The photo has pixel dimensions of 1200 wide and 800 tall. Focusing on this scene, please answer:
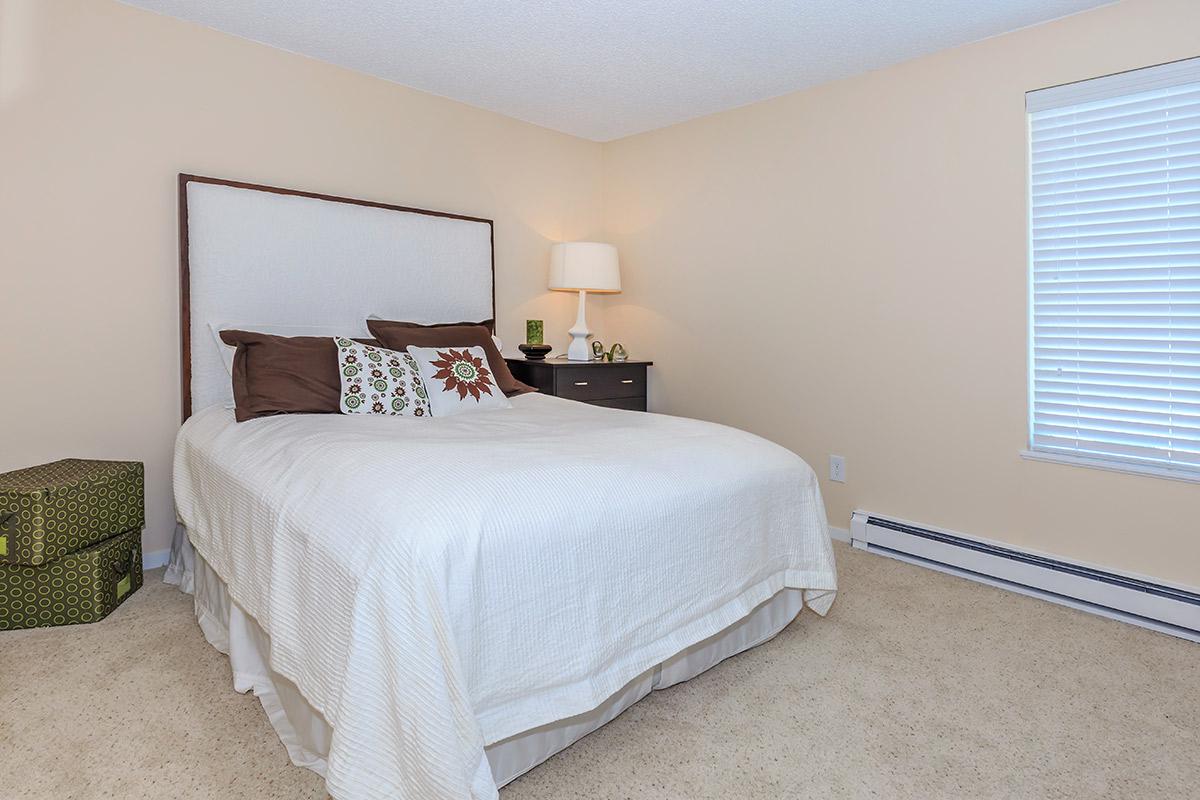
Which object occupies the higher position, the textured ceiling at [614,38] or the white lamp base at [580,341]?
the textured ceiling at [614,38]

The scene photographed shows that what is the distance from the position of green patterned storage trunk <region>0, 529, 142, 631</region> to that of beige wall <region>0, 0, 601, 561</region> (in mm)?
499

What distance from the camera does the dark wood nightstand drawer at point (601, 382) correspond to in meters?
3.69

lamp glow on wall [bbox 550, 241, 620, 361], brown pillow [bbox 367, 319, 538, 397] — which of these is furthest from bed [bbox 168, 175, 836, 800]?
lamp glow on wall [bbox 550, 241, 620, 361]

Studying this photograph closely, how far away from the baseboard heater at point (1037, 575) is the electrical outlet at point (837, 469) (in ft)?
0.66

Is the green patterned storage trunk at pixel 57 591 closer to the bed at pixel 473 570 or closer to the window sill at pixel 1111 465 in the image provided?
the bed at pixel 473 570

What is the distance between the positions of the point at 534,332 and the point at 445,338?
966 millimetres

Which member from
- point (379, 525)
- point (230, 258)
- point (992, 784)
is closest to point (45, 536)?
point (230, 258)

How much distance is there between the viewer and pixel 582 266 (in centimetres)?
396

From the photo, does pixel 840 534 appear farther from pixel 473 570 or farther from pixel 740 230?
pixel 473 570

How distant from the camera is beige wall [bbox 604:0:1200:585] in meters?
2.62

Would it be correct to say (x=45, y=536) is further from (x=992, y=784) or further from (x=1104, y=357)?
(x=1104, y=357)

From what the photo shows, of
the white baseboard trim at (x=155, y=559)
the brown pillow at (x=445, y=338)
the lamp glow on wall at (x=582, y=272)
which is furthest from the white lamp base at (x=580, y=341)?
the white baseboard trim at (x=155, y=559)

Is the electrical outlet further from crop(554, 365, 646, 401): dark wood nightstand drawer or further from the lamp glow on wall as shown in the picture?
the lamp glow on wall

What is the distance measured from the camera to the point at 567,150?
432 cm
